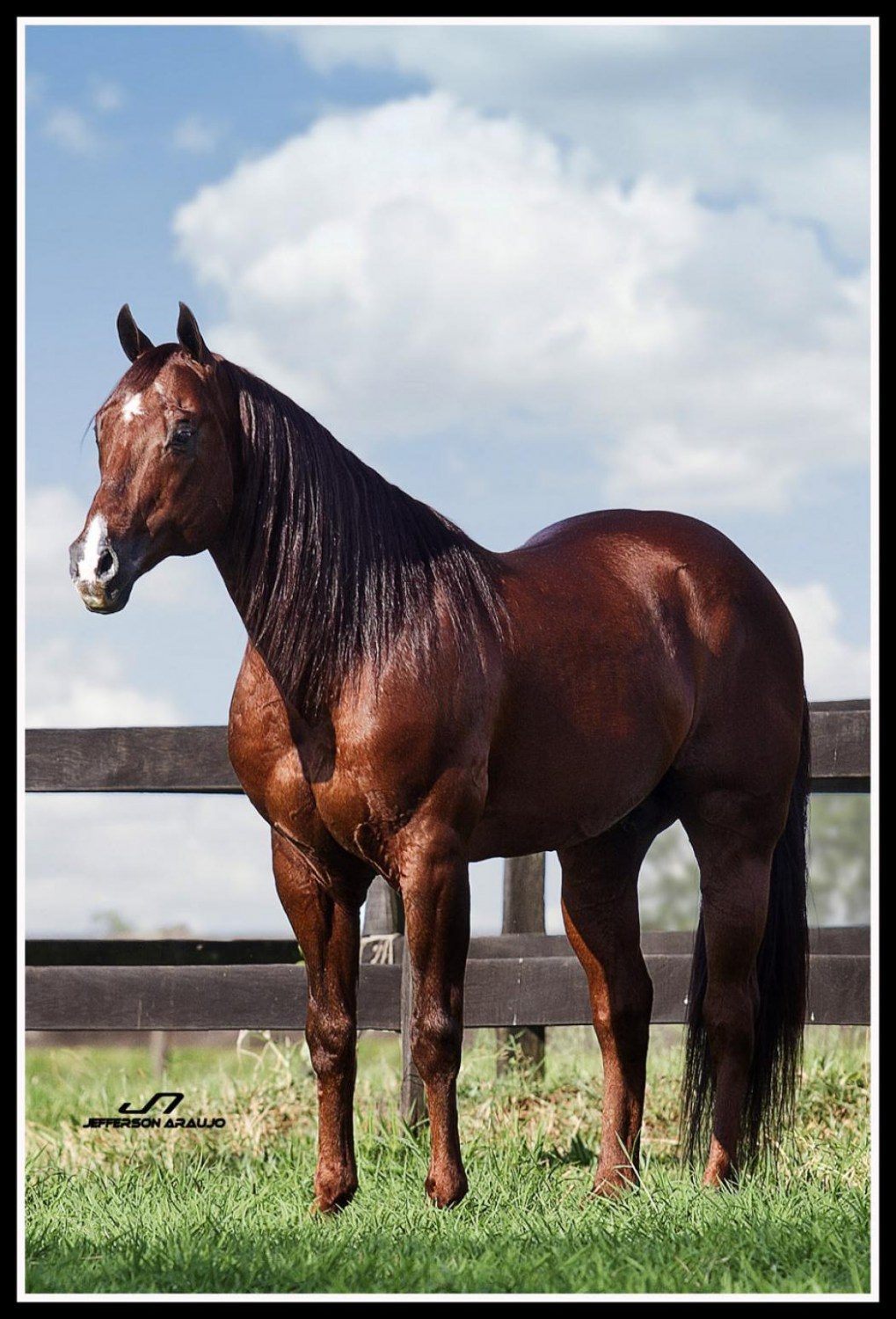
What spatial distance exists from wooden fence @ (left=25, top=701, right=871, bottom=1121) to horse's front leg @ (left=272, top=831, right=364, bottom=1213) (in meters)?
1.84

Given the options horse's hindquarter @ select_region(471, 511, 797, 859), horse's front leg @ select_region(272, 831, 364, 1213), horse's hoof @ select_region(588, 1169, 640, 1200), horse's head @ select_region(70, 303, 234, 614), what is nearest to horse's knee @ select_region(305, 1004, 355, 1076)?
horse's front leg @ select_region(272, 831, 364, 1213)

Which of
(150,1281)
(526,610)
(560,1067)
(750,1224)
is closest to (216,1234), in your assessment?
(150,1281)

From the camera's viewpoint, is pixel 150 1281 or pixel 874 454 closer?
pixel 150 1281

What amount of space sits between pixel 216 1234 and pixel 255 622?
1687mm

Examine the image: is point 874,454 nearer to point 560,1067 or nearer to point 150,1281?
point 150,1281

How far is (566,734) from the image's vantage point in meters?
4.42

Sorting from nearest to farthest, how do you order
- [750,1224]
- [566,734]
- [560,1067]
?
1. [750,1224]
2. [566,734]
3. [560,1067]

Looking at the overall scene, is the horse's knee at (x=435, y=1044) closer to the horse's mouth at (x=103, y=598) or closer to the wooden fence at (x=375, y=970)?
the horse's mouth at (x=103, y=598)

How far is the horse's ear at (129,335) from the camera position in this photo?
4.09 meters

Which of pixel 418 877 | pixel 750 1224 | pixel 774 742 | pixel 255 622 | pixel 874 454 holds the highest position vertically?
pixel 874 454

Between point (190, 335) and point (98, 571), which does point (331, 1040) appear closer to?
point (98, 571)

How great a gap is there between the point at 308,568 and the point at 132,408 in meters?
0.67

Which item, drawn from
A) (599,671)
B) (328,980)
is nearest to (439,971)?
(328,980)

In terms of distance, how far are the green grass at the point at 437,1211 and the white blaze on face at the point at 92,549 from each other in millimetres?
1741
